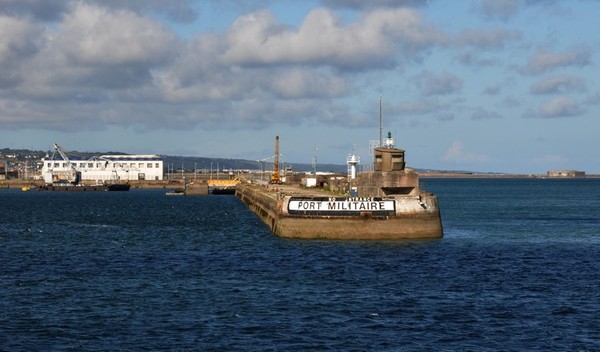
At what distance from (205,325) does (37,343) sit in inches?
233

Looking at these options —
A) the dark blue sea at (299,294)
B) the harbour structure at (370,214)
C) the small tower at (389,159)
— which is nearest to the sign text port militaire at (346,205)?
the harbour structure at (370,214)

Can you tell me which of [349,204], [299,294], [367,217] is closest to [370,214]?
[367,217]

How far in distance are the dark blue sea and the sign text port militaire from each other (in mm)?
2142

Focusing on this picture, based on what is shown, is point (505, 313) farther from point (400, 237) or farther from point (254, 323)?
point (400, 237)

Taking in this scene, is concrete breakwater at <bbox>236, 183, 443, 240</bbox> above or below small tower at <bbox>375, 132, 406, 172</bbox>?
below

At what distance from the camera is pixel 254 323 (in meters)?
33.3

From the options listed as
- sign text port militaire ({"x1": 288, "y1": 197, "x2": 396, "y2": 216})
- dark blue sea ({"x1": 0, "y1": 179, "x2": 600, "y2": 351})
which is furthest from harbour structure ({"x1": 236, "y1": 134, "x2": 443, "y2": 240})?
dark blue sea ({"x1": 0, "y1": 179, "x2": 600, "y2": 351})

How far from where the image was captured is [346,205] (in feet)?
197

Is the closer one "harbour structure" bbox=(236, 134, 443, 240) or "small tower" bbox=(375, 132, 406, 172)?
"harbour structure" bbox=(236, 134, 443, 240)

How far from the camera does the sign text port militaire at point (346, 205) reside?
59750 mm

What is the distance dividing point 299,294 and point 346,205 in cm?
2088

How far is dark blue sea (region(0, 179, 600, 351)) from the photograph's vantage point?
30.8 meters

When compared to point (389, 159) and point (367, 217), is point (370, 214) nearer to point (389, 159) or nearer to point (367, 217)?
point (367, 217)

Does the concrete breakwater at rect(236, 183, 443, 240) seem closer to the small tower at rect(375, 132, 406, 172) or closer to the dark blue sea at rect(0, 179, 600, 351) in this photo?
the dark blue sea at rect(0, 179, 600, 351)
